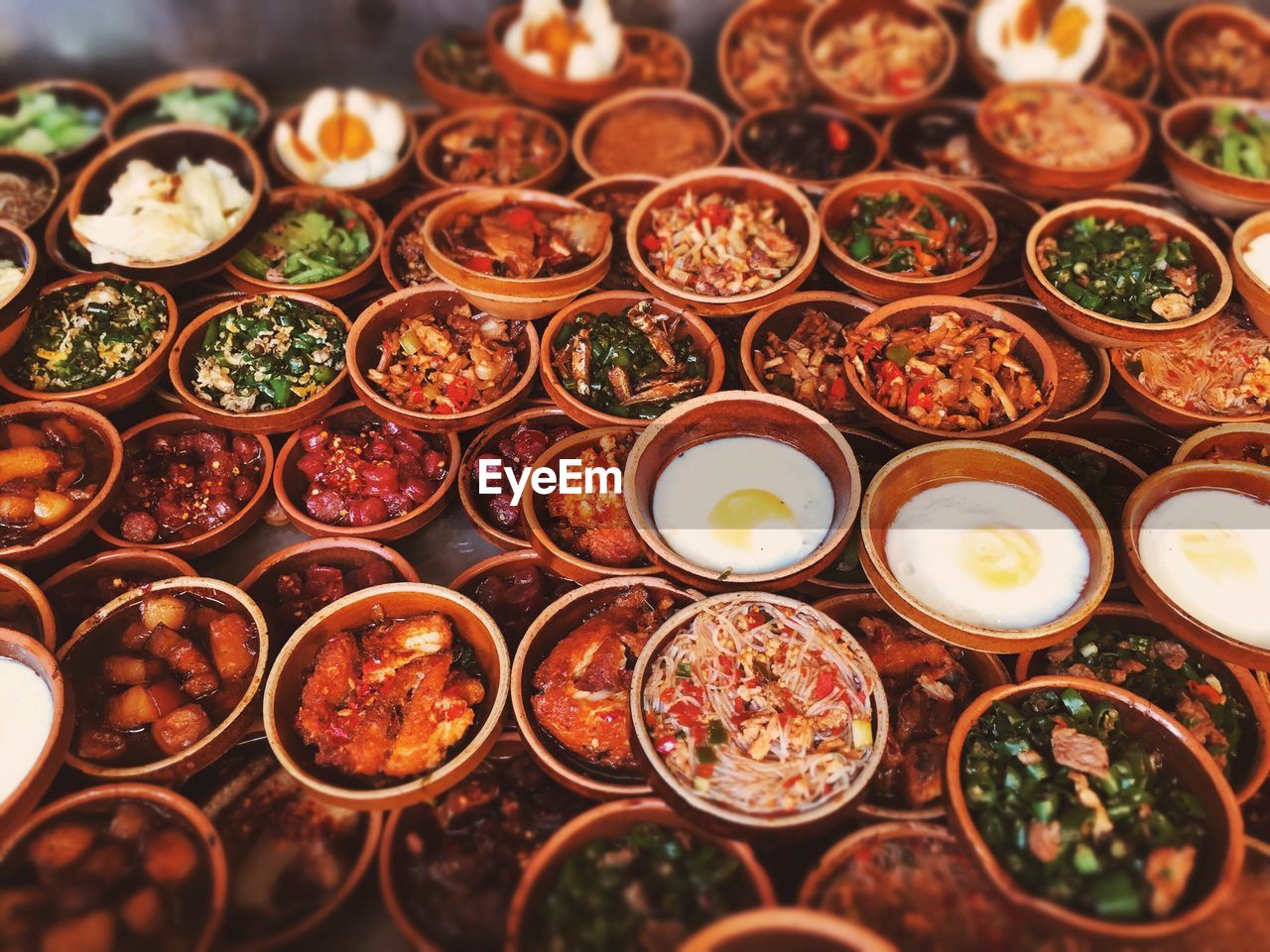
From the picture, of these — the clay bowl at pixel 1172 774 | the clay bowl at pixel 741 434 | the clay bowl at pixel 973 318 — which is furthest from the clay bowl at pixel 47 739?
the clay bowl at pixel 973 318

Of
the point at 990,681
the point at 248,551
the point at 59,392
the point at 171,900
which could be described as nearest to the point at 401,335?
the point at 248,551

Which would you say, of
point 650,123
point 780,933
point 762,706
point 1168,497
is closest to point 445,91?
point 650,123

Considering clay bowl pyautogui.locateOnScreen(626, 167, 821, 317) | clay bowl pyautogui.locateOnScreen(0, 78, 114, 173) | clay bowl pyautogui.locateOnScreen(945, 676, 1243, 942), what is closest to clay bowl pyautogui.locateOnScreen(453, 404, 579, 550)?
clay bowl pyautogui.locateOnScreen(626, 167, 821, 317)

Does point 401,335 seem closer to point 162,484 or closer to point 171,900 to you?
point 162,484

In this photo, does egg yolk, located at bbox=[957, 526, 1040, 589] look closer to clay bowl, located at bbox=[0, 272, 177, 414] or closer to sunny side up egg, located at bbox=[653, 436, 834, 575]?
sunny side up egg, located at bbox=[653, 436, 834, 575]

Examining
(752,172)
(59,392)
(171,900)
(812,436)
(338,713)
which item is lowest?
(171,900)

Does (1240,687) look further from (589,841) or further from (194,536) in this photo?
(194,536)
